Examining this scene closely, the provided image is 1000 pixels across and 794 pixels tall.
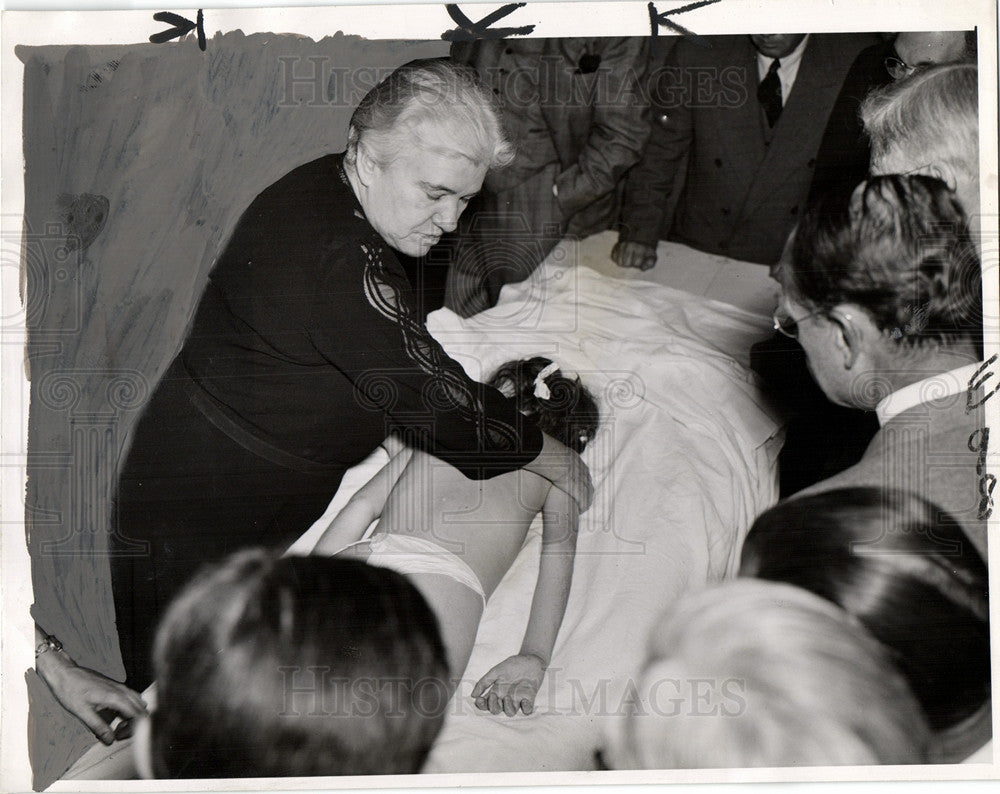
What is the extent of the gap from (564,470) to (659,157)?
0.88 m

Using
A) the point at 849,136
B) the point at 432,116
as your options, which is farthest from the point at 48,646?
the point at 849,136

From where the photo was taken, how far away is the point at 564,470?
92.4 inches

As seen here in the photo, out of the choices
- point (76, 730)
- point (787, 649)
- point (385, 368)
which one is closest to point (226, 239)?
point (385, 368)

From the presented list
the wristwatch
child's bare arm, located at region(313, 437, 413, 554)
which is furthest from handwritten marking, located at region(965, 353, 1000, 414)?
the wristwatch

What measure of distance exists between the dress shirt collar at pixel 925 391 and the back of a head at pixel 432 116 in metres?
1.21

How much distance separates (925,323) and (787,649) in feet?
3.08

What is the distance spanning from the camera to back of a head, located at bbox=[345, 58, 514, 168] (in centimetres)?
233

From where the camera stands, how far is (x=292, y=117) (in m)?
2.39

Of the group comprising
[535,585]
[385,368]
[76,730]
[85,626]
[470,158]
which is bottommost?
[76,730]

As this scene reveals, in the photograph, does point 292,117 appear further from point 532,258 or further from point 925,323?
point 925,323

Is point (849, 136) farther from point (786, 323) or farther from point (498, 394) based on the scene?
point (498, 394)

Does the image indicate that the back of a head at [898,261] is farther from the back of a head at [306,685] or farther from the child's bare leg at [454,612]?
the back of a head at [306,685]

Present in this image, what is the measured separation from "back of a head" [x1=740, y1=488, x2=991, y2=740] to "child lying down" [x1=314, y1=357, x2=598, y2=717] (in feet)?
1.70

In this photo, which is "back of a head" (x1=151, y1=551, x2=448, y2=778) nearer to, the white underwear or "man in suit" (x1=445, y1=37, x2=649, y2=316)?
the white underwear
